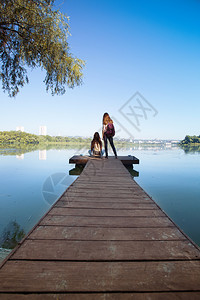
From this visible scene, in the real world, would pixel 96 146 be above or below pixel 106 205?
above

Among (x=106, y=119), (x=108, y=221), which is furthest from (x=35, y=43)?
(x=108, y=221)

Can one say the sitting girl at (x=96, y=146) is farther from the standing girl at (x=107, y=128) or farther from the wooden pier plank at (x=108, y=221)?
the wooden pier plank at (x=108, y=221)

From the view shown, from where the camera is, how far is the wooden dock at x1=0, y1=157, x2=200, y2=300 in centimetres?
80

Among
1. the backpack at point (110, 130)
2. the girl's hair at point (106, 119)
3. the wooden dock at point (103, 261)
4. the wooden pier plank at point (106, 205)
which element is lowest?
the wooden pier plank at point (106, 205)

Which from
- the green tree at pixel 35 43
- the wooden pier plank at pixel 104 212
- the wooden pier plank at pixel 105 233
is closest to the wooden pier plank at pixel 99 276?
the wooden pier plank at pixel 105 233

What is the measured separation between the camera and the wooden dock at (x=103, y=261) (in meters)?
0.80

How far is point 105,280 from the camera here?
2.81ft

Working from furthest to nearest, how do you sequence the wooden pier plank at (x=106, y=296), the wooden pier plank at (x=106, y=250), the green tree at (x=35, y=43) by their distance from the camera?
the green tree at (x=35, y=43) < the wooden pier plank at (x=106, y=250) < the wooden pier plank at (x=106, y=296)

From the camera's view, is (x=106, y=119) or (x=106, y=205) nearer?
(x=106, y=205)

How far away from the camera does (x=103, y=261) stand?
1.00 meters

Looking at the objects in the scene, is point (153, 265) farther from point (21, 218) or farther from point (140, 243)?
point (21, 218)

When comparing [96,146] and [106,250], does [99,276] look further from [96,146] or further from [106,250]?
[96,146]

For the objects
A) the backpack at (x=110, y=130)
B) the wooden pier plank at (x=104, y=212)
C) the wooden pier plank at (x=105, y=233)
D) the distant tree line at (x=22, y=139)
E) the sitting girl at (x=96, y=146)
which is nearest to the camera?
the wooden pier plank at (x=105, y=233)

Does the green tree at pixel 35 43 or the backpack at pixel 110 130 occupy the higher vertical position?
the green tree at pixel 35 43
